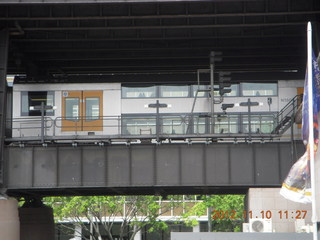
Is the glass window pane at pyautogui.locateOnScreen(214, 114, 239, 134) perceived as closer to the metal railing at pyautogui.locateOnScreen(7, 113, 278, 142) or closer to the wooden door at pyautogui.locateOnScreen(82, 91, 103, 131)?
the metal railing at pyautogui.locateOnScreen(7, 113, 278, 142)

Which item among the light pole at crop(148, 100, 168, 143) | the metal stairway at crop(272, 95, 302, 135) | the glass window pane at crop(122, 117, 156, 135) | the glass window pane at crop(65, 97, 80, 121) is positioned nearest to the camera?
the light pole at crop(148, 100, 168, 143)

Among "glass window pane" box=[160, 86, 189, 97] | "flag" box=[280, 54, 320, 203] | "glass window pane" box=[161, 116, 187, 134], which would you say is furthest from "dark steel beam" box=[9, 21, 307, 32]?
"flag" box=[280, 54, 320, 203]

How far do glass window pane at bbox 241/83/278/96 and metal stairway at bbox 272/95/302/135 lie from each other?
1.48 meters

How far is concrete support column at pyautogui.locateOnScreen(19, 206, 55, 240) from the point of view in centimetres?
4353

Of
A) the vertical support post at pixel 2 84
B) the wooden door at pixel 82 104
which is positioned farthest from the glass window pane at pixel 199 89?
the vertical support post at pixel 2 84

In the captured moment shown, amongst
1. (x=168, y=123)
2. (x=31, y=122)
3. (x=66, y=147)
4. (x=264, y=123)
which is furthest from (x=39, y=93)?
(x=264, y=123)

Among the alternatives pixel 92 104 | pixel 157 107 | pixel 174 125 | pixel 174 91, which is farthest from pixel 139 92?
pixel 174 125

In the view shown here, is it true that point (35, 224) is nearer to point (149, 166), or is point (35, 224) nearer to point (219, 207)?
point (149, 166)

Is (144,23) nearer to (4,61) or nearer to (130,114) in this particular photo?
(130,114)

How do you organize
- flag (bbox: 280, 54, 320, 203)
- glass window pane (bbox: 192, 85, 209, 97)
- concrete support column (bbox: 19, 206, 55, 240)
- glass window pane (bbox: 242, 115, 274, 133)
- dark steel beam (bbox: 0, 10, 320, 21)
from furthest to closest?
concrete support column (bbox: 19, 206, 55, 240), glass window pane (bbox: 192, 85, 209, 97), glass window pane (bbox: 242, 115, 274, 133), dark steel beam (bbox: 0, 10, 320, 21), flag (bbox: 280, 54, 320, 203)

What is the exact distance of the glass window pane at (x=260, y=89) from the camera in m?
40.1

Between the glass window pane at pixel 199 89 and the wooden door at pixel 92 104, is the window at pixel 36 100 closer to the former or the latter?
the wooden door at pixel 92 104

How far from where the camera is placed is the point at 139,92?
40562 mm

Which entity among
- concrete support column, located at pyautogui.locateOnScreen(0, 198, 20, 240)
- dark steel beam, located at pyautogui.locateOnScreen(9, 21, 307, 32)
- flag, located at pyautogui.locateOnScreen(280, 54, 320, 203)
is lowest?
concrete support column, located at pyautogui.locateOnScreen(0, 198, 20, 240)
